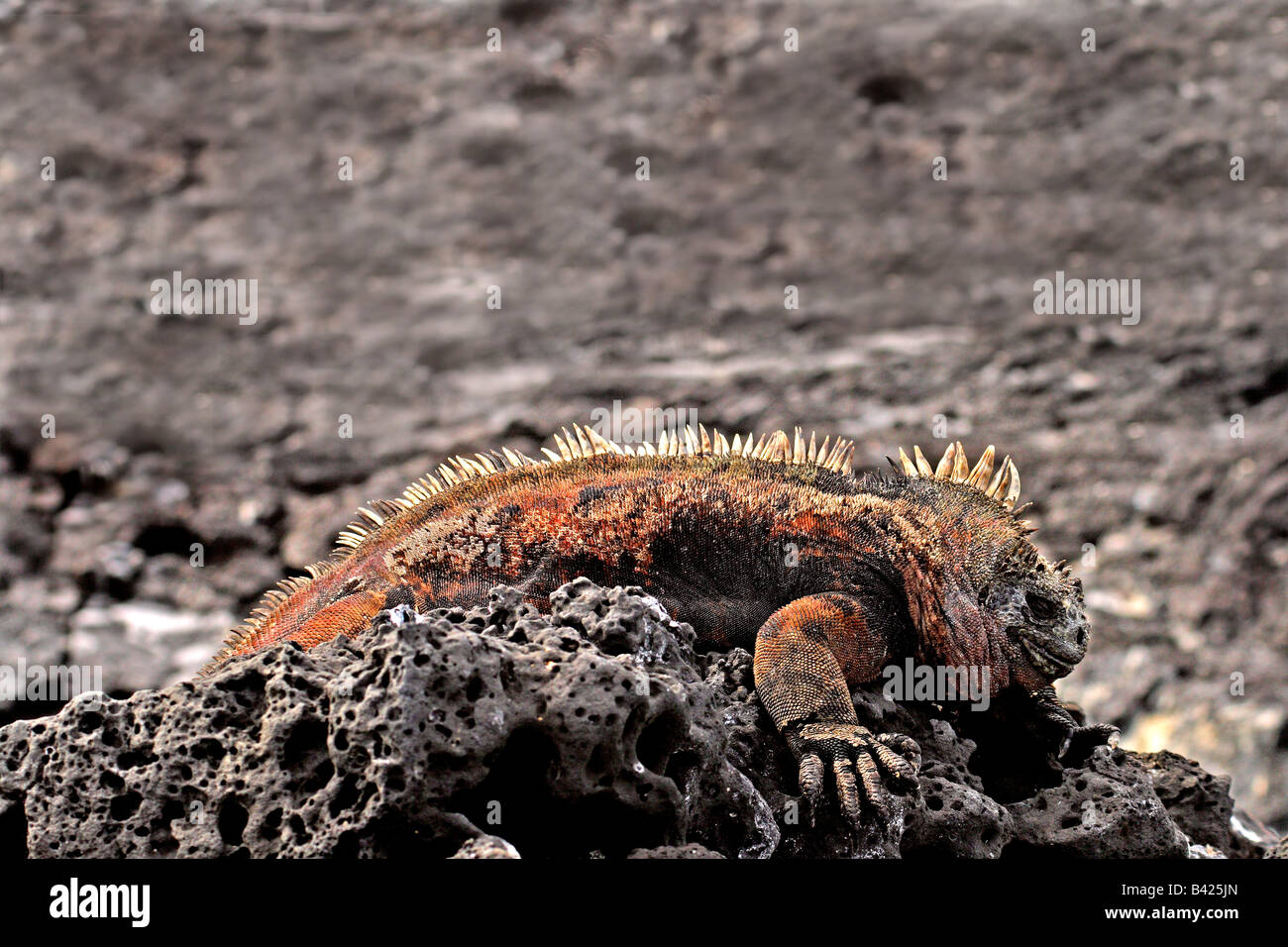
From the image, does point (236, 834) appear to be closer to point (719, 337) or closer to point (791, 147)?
point (719, 337)

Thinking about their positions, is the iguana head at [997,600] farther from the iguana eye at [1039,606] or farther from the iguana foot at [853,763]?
the iguana foot at [853,763]

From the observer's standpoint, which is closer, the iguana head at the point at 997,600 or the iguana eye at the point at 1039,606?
the iguana head at the point at 997,600

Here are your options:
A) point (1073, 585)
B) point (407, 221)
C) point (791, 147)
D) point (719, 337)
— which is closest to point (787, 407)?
point (719, 337)

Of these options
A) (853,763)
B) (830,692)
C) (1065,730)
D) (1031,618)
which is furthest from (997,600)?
(853,763)

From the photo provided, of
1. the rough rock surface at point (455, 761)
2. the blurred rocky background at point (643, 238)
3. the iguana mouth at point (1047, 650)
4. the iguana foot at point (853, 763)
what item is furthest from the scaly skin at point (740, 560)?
the blurred rocky background at point (643, 238)

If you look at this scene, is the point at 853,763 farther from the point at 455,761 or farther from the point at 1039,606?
the point at 455,761

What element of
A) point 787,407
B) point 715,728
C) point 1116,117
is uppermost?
point 1116,117

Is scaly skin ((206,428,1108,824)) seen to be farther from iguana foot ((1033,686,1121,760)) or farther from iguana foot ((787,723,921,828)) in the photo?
iguana foot ((787,723,921,828))

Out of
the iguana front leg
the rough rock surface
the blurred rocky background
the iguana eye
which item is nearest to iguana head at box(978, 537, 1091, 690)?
the iguana eye
